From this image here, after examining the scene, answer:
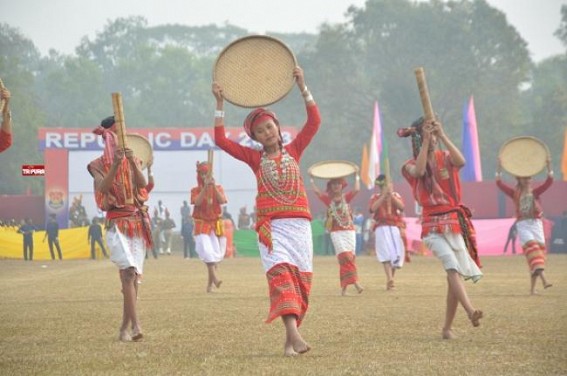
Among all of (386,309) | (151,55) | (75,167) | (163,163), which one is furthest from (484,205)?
(151,55)

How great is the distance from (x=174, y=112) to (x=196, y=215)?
77550 mm

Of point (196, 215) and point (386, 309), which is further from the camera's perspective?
point (196, 215)

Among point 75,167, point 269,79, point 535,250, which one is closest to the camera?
point 269,79

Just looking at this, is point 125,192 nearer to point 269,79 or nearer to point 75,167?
point 269,79

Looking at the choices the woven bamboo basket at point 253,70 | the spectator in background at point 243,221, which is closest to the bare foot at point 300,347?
the woven bamboo basket at point 253,70

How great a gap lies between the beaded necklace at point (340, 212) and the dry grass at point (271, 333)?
3.72 ft

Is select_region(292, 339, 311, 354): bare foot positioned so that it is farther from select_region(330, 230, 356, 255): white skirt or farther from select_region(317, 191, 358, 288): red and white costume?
select_region(330, 230, 356, 255): white skirt

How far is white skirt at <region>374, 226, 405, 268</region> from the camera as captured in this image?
1889 centimetres

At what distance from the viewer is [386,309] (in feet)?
43.5

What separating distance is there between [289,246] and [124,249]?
6.63ft

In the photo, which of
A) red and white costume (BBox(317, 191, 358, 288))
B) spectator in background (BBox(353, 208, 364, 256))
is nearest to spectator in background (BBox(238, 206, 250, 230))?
spectator in background (BBox(353, 208, 364, 256))

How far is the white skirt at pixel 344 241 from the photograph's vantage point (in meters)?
17.1

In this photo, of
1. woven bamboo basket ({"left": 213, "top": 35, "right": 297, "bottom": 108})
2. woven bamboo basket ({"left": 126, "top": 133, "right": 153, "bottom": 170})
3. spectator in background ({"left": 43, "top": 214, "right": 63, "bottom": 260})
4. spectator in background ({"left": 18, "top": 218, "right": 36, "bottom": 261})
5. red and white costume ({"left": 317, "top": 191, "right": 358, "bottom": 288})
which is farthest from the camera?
spectator in background ({"left": 43, "top": 214, "right": 63, "bottom": 260})

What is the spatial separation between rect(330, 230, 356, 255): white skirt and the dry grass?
0.71m
